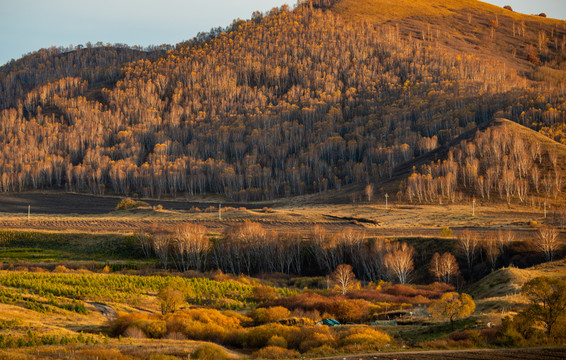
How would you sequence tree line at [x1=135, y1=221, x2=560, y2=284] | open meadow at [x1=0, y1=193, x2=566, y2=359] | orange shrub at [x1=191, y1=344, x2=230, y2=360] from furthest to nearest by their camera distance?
tree line at [x1=135, y1=221, x2=560, y2=284] → open meadow at [x1=0, y1=193, x2=566, y2=359] → orange shrub at [x1=191, y1=344, x2=230, y2=360]

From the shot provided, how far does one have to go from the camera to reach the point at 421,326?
139 feet

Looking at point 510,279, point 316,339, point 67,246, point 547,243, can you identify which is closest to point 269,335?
point 316,339

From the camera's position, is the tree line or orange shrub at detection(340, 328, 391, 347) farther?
the tree line

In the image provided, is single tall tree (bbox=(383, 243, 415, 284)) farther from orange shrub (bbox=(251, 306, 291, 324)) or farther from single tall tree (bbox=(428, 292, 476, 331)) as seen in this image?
single tall tree (bbox=(428, 292, 476, 331))

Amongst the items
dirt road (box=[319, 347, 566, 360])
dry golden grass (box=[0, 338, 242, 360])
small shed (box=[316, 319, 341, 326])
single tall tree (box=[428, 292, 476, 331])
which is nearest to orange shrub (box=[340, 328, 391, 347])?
dirt road (box=[319, 347, 566, 360])

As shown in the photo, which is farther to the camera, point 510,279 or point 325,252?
point 325,252

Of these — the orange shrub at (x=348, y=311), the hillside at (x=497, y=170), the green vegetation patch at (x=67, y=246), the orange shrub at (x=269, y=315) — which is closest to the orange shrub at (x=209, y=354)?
the orange shrub at (x=269, y=315)

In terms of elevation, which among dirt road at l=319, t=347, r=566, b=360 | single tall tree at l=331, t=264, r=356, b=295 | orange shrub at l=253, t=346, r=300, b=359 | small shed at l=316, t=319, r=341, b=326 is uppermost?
dirt road at l=319, t=347, r=566, b=360

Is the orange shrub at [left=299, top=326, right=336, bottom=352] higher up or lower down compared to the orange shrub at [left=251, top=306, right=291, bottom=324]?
higher up

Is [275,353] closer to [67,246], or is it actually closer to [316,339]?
[316,339]

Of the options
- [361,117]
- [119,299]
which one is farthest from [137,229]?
[361,117]

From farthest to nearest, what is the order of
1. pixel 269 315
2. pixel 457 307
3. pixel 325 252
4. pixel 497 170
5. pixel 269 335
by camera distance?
1. pixel 497 170
2. pixel 325 252
3. pixel 269 315
4. pixel 457 307
5. pixel 269 335

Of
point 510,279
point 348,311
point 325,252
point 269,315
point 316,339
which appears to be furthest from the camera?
point 325,252

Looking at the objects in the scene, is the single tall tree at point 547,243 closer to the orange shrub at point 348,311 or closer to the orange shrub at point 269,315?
the orange shrub at point 348,311
